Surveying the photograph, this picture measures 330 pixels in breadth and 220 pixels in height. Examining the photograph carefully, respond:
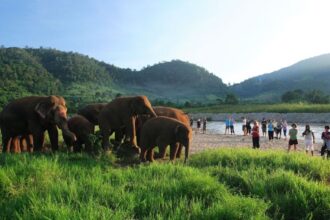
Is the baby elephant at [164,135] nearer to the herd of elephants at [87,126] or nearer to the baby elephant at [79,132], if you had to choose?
the herd of elephants at [87,126]

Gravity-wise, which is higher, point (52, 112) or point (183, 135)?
point (52, 112)

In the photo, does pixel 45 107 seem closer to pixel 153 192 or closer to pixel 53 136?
pixel 53 136

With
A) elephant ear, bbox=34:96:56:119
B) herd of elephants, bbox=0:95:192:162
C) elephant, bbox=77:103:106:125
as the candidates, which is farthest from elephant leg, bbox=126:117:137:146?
elephant, bbox=77:103:106:125

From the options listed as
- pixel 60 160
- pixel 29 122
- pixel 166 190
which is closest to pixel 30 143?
pixel 29 122

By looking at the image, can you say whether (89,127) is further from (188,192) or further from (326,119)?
(326,119)

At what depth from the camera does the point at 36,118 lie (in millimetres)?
12172

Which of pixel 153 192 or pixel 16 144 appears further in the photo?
pixel 16 144

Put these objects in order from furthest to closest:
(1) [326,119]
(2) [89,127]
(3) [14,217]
Result: (1) [326,119]
(2) [89,127]
(3) [14,217]

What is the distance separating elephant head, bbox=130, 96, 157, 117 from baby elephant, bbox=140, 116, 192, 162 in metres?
0.61

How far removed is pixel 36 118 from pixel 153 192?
19.6 ft

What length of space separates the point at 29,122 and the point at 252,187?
22.3ft

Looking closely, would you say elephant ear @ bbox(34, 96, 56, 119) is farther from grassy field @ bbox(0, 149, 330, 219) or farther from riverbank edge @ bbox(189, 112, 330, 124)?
riverbank edge @ bbox(189, 112, 330, 124)

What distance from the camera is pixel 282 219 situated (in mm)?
6656

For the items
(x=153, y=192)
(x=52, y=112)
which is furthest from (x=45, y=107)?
(x=153, y=192)
